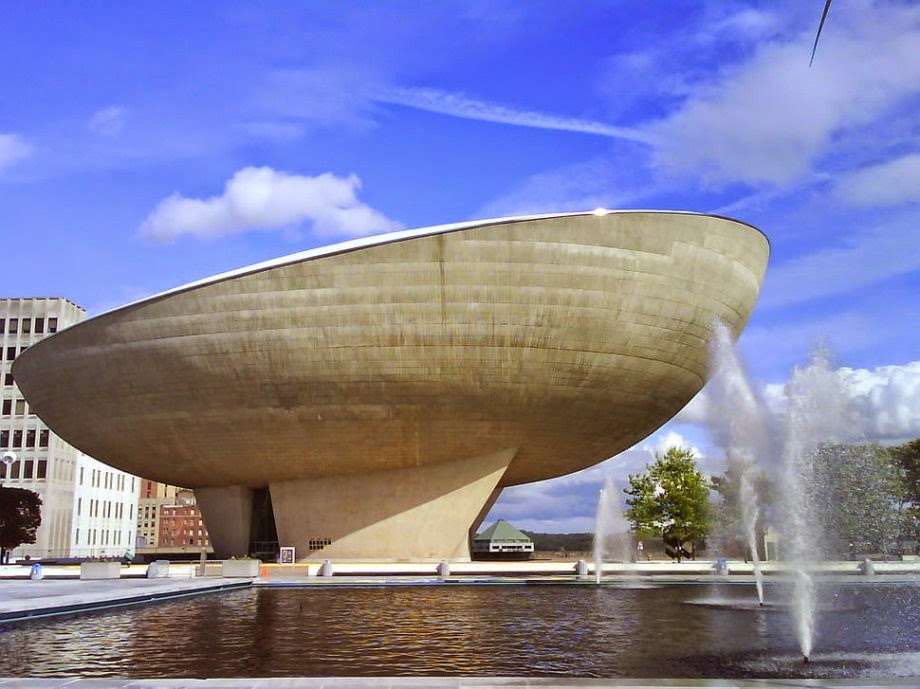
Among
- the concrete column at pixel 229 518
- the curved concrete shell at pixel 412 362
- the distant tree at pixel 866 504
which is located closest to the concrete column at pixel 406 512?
the curved concrete shell at pixel 412 362

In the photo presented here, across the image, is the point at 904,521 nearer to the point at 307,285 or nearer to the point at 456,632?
the point at 307,285

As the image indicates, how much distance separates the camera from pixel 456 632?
11539mm

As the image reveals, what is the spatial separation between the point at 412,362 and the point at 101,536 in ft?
193

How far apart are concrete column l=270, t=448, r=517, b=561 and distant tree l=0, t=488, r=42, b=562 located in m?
31.9

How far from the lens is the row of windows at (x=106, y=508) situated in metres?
70.1

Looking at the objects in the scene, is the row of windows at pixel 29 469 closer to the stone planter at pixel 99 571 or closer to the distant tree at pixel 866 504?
the stone planter at pixel 99 571

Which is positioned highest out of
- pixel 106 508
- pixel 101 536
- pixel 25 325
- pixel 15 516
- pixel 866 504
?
pixel 25 325

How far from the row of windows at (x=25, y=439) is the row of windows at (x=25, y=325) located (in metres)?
8.33

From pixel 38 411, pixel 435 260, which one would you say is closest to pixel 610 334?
pixel 435 260

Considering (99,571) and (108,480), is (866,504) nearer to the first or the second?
(99,571)

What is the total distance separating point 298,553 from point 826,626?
20.6 metres

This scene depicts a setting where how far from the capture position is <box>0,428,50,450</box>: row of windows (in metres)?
67.2

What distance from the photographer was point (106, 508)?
74.8 metres

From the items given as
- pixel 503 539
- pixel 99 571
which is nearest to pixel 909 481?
pixel 503 539
